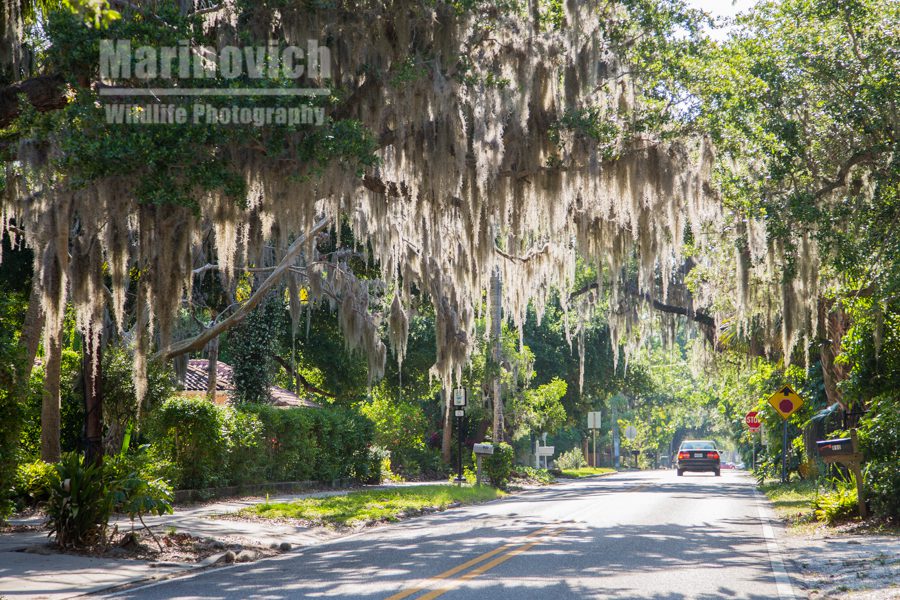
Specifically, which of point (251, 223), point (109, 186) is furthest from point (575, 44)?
point (109, 186)

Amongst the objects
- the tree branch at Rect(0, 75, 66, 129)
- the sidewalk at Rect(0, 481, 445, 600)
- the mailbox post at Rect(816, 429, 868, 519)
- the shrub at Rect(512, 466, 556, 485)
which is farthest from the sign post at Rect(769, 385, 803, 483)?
the tree branch at Rect(0, 75, 66, 129)

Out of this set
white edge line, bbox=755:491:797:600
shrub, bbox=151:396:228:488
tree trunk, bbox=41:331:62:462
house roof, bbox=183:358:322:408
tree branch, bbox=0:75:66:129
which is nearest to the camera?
white edge line, bbox=755:491:797:600

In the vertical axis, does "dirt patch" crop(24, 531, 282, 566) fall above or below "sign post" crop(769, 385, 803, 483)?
below

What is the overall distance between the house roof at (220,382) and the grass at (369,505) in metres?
7.96

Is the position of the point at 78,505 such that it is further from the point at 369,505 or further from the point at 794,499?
the point at 794,499

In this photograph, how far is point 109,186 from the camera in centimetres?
1140

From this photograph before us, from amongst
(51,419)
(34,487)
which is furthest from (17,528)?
(51,419)

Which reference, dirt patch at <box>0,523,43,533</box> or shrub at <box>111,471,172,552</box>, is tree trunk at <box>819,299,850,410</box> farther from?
dirt patch at <box>0,523,43,533</box>

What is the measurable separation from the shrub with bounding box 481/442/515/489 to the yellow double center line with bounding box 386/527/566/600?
46.2ft

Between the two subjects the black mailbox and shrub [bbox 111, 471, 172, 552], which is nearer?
shrub [bbox 111, 471, 172, 552]

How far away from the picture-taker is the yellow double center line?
338 inches

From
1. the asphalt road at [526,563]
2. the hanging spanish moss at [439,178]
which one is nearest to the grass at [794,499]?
the asphalt road at [526,563]

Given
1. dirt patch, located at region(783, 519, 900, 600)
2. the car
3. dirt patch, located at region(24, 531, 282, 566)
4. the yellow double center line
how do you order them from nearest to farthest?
1. the yellow double center line
2. dirt patch, located at region(783, 519, 900, 600)
3. dirt patch, located at region(24, 531, 282, 566)
4. the car

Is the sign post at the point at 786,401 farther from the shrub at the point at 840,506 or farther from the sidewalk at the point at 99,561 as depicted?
the sidewalk at the point at 99,561
